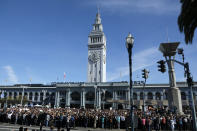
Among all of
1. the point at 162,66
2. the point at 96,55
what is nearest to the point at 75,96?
the point at 96,55

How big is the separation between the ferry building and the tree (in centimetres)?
5317

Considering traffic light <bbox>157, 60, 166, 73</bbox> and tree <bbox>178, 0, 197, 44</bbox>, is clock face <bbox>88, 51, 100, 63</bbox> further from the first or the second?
tree <bbox>178, 0, 197, 44</bbox>

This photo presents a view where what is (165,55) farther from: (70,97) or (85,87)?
(70,97)

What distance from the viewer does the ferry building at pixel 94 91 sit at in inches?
2756

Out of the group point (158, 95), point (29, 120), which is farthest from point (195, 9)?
point (158, 95)

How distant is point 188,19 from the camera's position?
845 centimetres

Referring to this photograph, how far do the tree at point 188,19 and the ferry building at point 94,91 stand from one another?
174 ft

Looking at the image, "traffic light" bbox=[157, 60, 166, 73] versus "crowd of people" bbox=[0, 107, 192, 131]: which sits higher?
"traffic light" bbox=[157, 60, 166, 73]

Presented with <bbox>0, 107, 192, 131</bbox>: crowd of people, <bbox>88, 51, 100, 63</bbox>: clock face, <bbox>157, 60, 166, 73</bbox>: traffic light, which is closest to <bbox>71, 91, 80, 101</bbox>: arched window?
<bbox>88, 51, 100, 63</bbox>: clock face

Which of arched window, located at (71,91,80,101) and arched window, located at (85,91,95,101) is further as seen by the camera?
arched window, located at (71,91,80,101)

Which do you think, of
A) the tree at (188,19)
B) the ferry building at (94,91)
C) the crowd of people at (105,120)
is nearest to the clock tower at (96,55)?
the ferry building at (94,91)

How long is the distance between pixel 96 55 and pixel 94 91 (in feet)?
73.3

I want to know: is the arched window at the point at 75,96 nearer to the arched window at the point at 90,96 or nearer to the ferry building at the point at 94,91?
the ferry building at the point at 94,91

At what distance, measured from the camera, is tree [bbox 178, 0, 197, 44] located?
807cm
